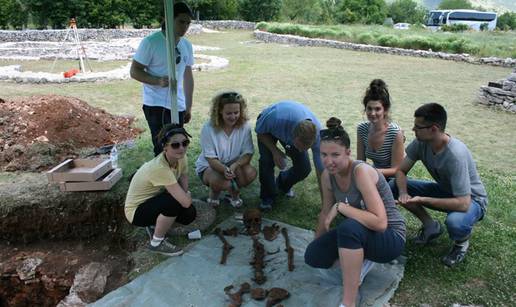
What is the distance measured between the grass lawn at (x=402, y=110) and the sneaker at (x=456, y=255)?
0.06 metres

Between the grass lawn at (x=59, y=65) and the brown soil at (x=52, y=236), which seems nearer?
the brown soil at (x=52, y=236)

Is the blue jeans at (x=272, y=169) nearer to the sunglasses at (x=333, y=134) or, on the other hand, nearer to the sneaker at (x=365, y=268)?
the sunglasses at (x=333, y=134)

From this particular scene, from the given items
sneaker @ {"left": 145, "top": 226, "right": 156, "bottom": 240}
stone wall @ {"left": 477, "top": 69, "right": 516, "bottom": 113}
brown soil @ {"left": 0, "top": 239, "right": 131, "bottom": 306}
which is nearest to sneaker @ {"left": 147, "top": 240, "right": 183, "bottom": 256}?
sneaker @ {"left": 145, "top": 226, "right": 156, "bottom": 240}

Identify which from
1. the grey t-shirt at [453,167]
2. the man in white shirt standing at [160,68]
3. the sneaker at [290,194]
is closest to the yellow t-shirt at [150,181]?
the man in white shirt standing at [160,68]

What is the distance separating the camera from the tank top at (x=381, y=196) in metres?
2.84

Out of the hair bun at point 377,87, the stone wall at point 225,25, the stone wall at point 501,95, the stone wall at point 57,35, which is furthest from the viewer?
the stone wall at point 225,25

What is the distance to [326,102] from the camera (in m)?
10.2

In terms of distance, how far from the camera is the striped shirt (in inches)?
152

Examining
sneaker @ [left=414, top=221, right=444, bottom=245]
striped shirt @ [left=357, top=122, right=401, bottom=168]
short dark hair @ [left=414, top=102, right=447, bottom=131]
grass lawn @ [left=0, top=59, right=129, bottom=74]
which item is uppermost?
short dark hair @ [left=414, top=102, right=447, bottom=131]

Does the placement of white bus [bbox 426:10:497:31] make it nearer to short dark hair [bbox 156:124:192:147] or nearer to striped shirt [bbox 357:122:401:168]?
striped shirt [bbox 357:122:401:168]

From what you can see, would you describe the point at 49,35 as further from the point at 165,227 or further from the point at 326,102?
the point at 165,227

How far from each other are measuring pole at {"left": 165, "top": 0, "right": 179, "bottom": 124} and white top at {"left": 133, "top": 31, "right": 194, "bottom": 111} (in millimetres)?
184

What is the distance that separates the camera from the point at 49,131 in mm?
6695

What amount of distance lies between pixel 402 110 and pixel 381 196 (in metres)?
7.23
